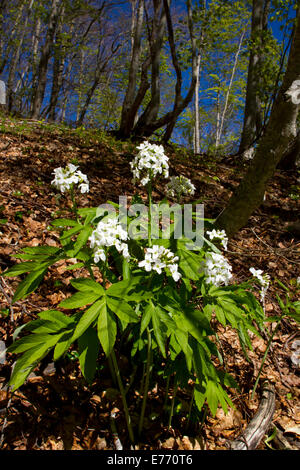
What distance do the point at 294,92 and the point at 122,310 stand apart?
2.70 m

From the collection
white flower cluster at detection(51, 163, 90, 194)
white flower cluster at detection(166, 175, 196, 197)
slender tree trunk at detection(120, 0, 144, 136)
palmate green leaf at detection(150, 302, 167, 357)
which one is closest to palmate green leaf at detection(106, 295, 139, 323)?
palmate green leaf at detection(150, 302, 167, 357)

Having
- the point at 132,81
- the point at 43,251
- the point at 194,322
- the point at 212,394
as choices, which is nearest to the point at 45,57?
the point at 132,81

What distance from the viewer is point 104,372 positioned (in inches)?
85.7

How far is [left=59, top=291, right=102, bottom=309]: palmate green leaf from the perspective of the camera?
1.28 metres

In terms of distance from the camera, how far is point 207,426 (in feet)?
6.72

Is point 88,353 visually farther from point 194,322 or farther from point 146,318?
point 194,322

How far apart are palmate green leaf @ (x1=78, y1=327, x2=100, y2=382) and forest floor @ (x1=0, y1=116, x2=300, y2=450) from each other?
0.82 meters

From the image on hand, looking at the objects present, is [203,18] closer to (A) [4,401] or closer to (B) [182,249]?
(B) [182,249]

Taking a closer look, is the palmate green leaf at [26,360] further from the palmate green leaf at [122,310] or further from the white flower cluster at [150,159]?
the white flower cluster at [150,159]

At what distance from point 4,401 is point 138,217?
61.1 inches

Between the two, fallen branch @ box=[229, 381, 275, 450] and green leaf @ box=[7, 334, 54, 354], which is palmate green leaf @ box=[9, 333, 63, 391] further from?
fallen branch @ box=[229, 381, 275, 450]

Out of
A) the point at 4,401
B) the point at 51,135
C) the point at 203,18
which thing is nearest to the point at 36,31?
the point at 203,18

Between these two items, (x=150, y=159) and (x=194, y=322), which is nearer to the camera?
(x=194, y=322)

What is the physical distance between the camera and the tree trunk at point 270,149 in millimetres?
2695
